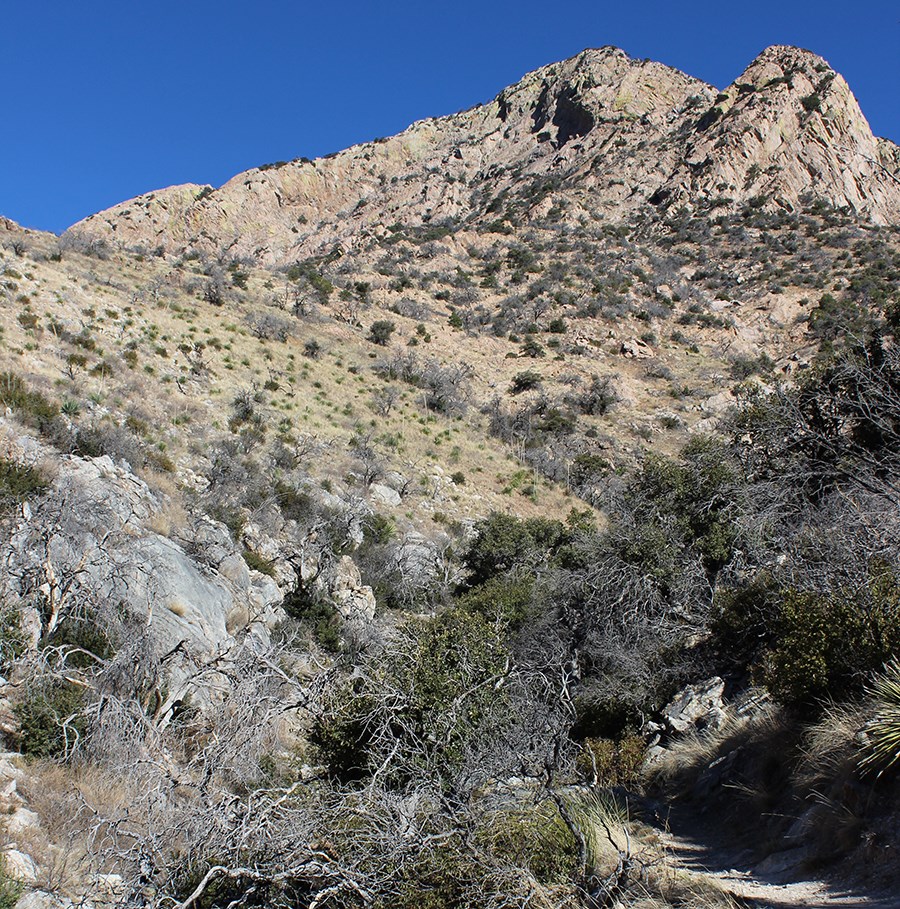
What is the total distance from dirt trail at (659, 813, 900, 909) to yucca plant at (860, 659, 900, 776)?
73 centimetres

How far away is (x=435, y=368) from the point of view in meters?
27.9

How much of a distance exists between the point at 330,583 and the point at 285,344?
14.2 m

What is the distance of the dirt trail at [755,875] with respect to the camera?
11.3 feet

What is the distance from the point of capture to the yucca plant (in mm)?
3729

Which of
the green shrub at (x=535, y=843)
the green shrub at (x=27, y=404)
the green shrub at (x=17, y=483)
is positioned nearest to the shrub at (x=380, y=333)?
the green shrub at (x=27, y=404)

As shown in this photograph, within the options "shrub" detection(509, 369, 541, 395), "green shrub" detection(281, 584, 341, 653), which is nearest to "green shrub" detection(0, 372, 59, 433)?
"green shrub" detection(281, 584, 341, 653)

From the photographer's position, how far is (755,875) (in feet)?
13.9

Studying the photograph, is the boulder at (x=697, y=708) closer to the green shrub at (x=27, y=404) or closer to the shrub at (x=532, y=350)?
the green shrub at (x=27, y=404)

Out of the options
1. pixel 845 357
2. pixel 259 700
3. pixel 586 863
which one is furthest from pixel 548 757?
pixel 845 357

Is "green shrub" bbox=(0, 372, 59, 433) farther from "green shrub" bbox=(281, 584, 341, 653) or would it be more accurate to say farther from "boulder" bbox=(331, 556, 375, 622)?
"boulder" bbox=(331, 556, 375, 622)

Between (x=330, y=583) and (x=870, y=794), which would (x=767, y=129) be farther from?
(x=870, y=794)

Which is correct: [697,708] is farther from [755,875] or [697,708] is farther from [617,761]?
[755,875]

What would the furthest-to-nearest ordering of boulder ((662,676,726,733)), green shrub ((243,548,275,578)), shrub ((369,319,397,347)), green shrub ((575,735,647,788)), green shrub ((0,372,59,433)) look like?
shrub ((369,319,397,347))
green shrub ((243,548,275,578))
green shrub ((0,372,59,433))
boulder ((662,676,726,733))
green shrub ((575,735,647,788))

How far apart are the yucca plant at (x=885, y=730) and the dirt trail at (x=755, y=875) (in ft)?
2.40
